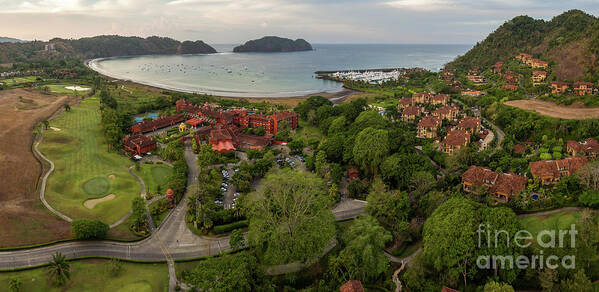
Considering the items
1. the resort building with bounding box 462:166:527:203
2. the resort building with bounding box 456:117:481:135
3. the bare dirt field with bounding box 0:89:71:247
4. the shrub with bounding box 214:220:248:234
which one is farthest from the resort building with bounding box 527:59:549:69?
the bare dirt field with bounding box 0:89:71:247

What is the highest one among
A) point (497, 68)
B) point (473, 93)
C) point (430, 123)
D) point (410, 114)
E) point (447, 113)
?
point (497, 68)

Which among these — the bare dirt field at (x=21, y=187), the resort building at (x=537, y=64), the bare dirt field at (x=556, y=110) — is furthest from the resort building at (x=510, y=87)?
the bare dirt field at (x=21, y=187)

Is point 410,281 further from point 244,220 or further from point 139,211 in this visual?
point 139,211

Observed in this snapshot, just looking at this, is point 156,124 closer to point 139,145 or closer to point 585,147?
point 139,145

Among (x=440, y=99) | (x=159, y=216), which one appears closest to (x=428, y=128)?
(x=440, y=99)

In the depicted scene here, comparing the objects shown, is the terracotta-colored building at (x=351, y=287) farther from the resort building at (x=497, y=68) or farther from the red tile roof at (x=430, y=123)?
the resort building at (x=497, y=68)

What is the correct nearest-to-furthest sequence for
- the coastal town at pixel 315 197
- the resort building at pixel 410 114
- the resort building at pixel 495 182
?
the coastal town at pixel 315 197 < the resort building at pixel 495 182 < the resort building at pixel 410 114
